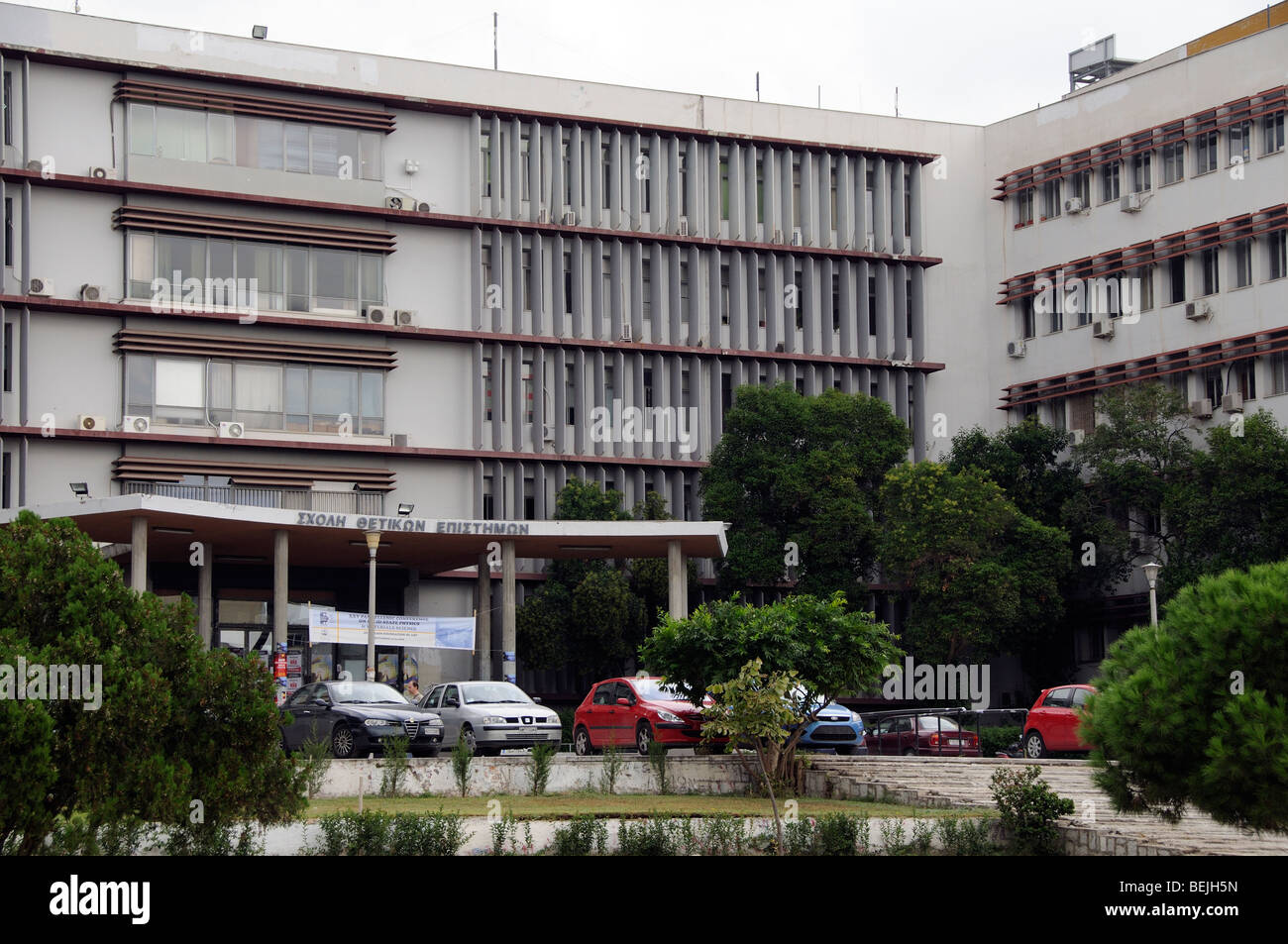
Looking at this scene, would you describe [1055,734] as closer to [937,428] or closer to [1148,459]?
[1148,459]

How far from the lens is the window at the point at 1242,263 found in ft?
A: 166

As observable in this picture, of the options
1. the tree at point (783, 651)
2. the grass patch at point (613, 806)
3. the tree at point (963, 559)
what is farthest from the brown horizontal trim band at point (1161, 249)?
the grass patch at point (613, 806)

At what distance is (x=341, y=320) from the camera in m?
51.4

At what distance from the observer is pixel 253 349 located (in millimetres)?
49844

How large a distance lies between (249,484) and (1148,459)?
83.7 feet

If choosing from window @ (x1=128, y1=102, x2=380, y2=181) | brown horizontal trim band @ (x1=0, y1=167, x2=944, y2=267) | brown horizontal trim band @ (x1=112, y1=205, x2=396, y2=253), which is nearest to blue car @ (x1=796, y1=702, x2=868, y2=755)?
brown horizontal trim band @ (x1=112, y1=205, x2=396, y2=253)

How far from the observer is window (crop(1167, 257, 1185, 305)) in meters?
52.9

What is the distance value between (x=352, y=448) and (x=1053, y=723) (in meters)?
25.5

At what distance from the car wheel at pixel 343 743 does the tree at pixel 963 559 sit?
24123 mm

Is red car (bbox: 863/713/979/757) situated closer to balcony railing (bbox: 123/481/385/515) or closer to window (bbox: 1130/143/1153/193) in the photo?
balcony railing (bbox: 123/481/385/515)

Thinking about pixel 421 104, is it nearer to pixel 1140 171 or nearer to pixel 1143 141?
pixel 1143 141

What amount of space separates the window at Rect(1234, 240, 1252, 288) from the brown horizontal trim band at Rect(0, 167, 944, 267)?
1058 cm

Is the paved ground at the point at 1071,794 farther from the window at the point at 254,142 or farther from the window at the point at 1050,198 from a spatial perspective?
the window at the point at 1050,198
